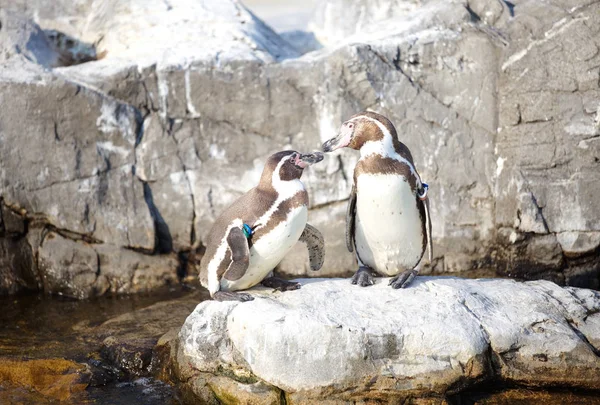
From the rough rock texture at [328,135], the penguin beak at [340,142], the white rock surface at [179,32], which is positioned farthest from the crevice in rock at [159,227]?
the penguin beak at [340,142]

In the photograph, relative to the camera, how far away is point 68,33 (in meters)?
8.55

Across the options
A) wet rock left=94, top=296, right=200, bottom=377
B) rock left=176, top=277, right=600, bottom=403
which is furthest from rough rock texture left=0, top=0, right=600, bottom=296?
rock left=176, top=277, right=600, bottom=403

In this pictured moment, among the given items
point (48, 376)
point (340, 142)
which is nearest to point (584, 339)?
point (340, 142)

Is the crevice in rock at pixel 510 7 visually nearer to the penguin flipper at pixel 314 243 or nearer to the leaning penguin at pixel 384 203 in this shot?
the leaning penguin at pixel 384 203

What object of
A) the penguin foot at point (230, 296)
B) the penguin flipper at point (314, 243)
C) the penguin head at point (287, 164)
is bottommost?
the penguin foot at point (230, 296)

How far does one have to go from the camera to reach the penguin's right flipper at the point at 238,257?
14.5 ft

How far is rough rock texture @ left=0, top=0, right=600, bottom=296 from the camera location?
22.8ft

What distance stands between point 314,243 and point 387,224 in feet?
1.89

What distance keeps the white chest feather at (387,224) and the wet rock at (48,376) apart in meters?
2.01

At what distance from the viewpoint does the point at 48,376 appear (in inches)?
187

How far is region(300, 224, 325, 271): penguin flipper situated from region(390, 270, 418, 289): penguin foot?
0.56 metres

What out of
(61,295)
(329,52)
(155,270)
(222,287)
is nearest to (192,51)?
(329,52)

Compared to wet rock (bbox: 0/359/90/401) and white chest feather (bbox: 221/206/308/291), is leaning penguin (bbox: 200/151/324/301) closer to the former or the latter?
white chest feather (bbox: 221/206/308/291)

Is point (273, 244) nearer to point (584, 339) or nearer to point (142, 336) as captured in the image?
point (142, 336)
